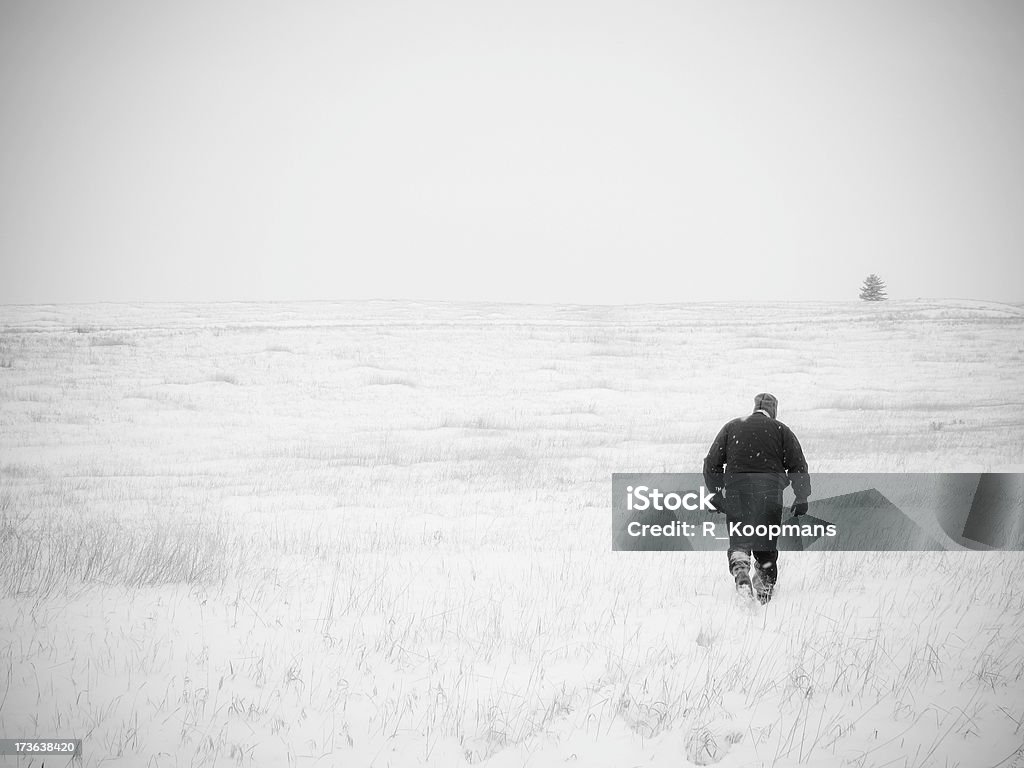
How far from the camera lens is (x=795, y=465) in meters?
6.00

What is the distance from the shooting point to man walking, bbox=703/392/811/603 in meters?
5.87

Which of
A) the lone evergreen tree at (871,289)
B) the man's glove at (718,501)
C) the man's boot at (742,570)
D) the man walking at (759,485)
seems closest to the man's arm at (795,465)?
the man walking at (759,485)

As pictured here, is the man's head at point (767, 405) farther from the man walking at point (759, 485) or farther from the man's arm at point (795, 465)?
the man's arm at point (795, 465)

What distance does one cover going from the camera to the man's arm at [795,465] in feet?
19.4

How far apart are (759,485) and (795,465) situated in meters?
0.46

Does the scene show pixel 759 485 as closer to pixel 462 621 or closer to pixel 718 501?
pixel 718 501

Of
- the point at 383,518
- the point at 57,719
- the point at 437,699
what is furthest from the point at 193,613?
the point at 383,518

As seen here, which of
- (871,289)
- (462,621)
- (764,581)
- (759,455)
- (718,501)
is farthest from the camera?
(871,289)

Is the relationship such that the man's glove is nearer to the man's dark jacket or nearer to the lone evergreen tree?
the man's dark jacket

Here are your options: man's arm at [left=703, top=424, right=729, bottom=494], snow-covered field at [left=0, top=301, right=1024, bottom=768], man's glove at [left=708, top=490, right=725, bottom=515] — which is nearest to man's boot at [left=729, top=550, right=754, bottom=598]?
snow-covered field at [left=0, top=301, right=1024, bottom=768]

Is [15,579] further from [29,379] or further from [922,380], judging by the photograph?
[922,380]

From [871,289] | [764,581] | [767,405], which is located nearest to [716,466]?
[767,405]

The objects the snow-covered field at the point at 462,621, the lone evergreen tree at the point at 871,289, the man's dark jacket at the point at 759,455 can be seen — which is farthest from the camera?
the lone evergreen tree at the point at 871,289

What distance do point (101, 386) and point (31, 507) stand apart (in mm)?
20871
